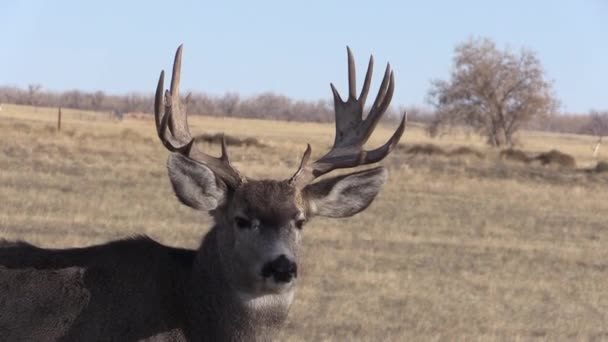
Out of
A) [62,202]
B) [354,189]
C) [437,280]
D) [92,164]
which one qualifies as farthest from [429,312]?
[92,164]

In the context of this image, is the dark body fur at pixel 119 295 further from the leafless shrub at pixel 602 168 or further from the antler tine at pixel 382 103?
the leafless shrub at pixel 602 168

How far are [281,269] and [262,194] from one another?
66cm

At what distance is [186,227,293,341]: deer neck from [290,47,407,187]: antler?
80 centimetres

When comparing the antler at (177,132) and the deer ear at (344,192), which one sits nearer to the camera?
the antler at (177,132)

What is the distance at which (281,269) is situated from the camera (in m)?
6.75

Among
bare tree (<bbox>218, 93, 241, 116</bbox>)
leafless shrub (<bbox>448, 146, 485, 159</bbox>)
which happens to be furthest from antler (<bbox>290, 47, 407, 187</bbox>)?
bare tree (<bbox>218, 93, 241, 116</bbox>)

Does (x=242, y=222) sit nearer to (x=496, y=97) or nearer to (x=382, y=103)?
(x=382, y=103)

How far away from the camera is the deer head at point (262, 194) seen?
22.9 ft

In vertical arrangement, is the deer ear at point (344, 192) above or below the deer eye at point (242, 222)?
above

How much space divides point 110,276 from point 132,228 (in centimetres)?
1304

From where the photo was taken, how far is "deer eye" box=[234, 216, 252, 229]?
7152 mm

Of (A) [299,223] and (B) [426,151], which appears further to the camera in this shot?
(B) [426,151]

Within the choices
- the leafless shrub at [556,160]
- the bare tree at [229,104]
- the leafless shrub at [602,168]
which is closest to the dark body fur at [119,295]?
the leafless shrub at [602,168]

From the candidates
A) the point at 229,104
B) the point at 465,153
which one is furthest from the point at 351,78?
the point at 229,104
